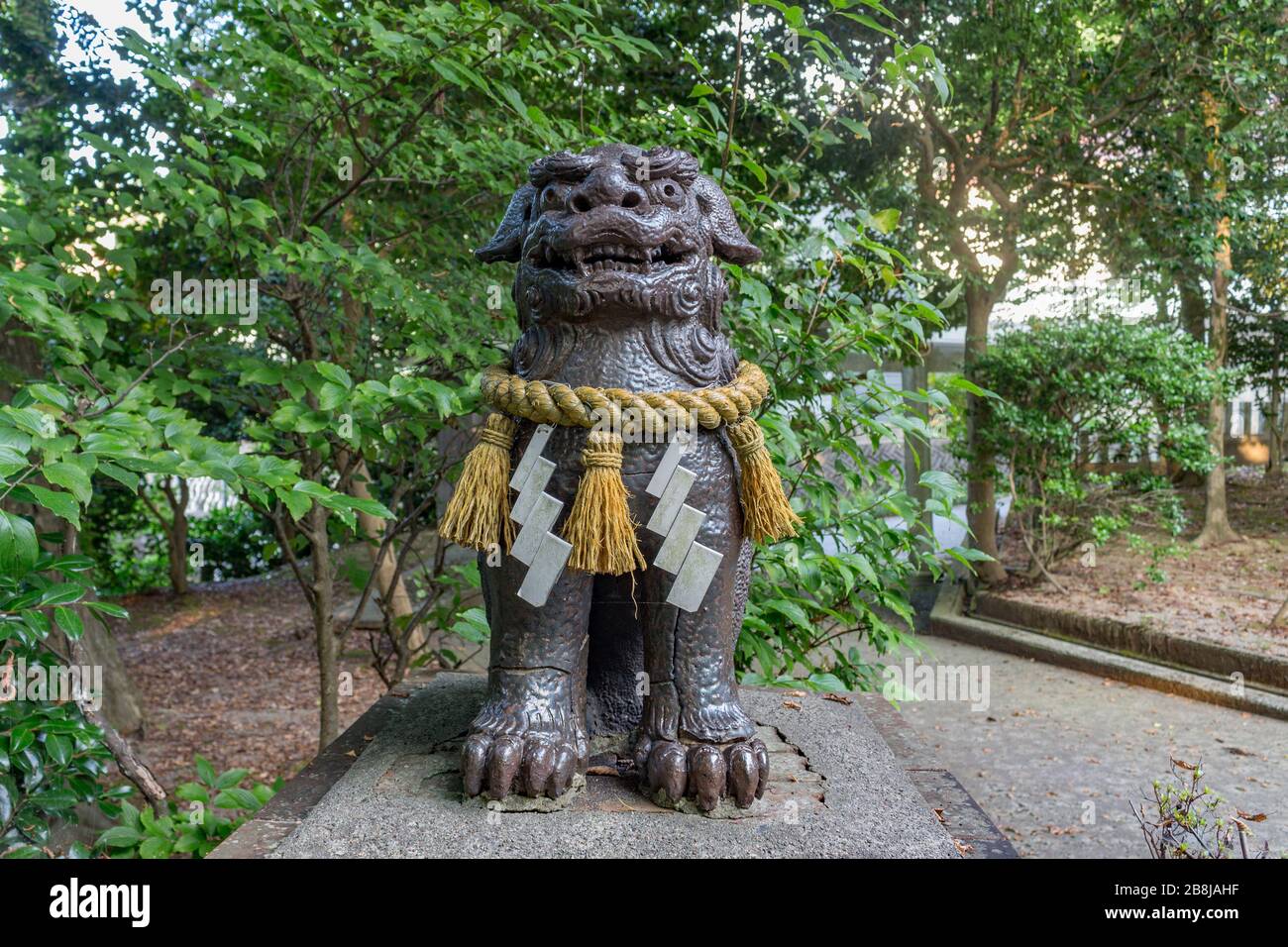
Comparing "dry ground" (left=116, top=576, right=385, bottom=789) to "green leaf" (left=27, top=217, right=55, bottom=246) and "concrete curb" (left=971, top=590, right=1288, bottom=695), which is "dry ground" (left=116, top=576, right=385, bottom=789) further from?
"concrete curb" (left=971, top=590, right=1288, bottom=695)

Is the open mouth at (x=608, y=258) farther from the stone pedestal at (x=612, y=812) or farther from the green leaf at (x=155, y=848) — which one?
the green leaf at (x=155, y=848)

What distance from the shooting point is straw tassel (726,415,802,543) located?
2.09 m

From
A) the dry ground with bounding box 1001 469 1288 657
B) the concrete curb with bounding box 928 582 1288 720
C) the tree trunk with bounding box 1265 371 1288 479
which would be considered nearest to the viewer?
the concrete curb with bounding box 928 582 1288 720

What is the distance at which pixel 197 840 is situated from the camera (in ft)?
7.99

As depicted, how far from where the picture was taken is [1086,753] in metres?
4.49

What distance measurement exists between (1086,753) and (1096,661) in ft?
4.61

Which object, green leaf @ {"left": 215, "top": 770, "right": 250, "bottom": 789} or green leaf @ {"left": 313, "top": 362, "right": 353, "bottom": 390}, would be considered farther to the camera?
green leaf @ {"left": 215, "top": 770, "right": 250, "bottom": 789}

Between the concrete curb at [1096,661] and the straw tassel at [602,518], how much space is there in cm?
430

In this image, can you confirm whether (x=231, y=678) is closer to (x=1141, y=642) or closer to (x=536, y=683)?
(x=536, y=683)

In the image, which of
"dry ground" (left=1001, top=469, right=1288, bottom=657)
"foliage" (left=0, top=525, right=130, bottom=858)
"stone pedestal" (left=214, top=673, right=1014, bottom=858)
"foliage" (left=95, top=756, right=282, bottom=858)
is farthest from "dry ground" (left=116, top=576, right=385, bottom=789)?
"dry ground" (left=1001, top=469, right=1288, bottom=657)

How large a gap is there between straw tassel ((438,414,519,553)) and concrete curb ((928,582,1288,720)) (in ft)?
14.5

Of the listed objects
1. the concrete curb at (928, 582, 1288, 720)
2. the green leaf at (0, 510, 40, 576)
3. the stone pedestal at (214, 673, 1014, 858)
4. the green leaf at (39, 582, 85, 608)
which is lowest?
the concrete curb at (928, 582, 1288, 720)

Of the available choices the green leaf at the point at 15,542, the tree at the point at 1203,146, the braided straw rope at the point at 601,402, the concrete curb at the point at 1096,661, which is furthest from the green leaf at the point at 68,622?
the tree at the point at 1203,146

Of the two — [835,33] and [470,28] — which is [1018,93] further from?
[470,28]
